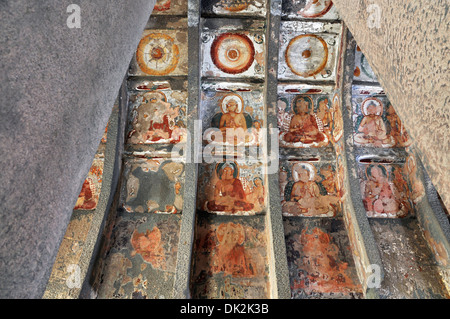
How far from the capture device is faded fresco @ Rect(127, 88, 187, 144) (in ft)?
15.4

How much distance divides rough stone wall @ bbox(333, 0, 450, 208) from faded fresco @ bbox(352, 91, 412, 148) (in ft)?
12.1

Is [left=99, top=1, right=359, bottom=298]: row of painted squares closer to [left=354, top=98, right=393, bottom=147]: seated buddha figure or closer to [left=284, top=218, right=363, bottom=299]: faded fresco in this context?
[left=284, top=218, right=363, bottom=299]: faded fresco

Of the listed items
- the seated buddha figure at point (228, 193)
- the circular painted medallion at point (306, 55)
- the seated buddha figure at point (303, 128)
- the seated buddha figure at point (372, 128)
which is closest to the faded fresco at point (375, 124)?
the seated buddha figure at point (372, 128)

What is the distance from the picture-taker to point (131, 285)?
3.94 m

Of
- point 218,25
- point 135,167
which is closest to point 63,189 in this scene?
point 135,167

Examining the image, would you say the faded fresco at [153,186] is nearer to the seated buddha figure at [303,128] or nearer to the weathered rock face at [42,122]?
the seated buddha figure at [303,128]

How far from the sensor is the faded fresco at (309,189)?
4.55 m

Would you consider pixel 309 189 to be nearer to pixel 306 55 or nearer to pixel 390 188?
pixel 390 188

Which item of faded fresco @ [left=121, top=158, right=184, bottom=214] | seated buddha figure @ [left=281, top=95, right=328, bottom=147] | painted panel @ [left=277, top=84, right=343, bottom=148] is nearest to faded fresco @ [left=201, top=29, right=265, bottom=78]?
painted panel @ [left=277, top=84, right=343, bottom=148]

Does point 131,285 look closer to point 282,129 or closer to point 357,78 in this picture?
point 282,129

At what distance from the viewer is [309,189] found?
4.62m

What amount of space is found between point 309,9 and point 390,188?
3.07 metres

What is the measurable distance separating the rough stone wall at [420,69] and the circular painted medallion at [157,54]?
11.9 feet

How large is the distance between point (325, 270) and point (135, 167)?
3303 millimetres
